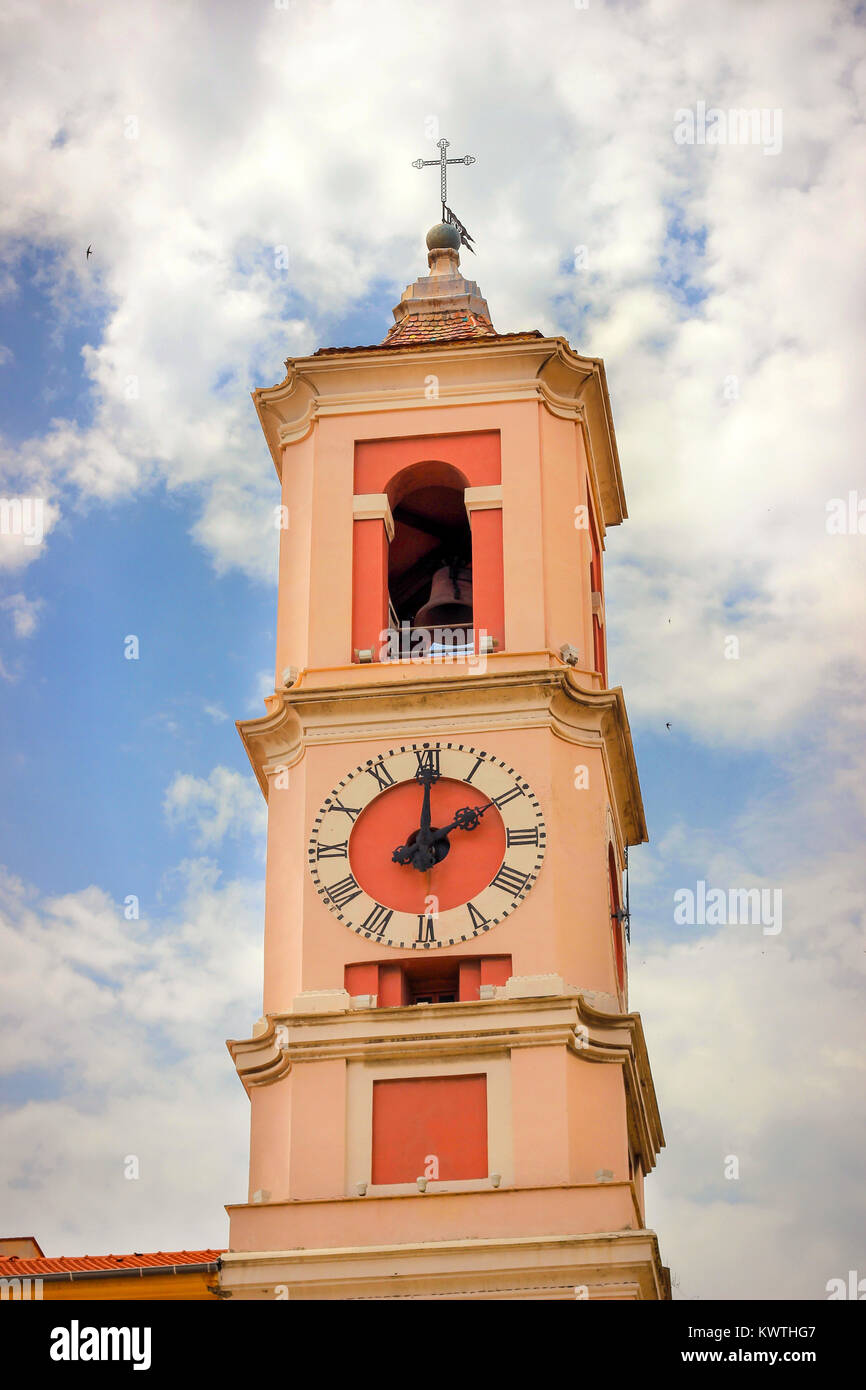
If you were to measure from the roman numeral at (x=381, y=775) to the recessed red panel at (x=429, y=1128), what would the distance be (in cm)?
361

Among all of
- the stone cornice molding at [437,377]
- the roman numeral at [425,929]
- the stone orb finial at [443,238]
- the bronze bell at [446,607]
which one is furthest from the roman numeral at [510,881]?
the stone orb finial at [443,238]

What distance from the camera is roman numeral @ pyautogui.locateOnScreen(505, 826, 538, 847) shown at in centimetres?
3069

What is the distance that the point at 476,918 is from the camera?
3020cm

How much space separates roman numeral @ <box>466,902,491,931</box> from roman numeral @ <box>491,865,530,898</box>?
1.16ft

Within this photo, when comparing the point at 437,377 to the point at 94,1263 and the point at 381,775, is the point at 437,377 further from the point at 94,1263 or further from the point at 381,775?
the point at 94,1263

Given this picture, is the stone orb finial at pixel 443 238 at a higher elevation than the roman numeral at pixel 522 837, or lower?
higher

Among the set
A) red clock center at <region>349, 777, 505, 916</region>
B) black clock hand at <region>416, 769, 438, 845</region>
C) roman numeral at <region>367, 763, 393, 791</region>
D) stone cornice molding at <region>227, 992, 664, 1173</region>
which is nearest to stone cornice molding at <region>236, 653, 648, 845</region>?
roman numeral at <region>367, 763, 393, 791</region>

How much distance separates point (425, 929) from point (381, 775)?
2.07 meters

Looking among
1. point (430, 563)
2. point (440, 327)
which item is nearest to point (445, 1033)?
point (430, 563)

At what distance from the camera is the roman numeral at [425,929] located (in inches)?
1187

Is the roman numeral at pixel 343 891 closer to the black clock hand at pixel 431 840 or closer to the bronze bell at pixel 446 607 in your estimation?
the black clock hand at pixel 431 840

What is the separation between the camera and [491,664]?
32062 mm

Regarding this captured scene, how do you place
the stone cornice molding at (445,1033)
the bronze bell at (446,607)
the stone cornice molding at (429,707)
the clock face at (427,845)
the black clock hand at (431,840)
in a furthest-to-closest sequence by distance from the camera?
1. the bronze bell at (446,607)
2. the stone cornice molding at (429,707)
3. the black clock hand at (431,840)
4. the clock face at (427,845)
5. the stone cornice molding at (445,1033)

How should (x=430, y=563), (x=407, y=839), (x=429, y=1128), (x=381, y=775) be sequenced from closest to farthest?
(x=429, y=1128) < (x=407, y=839) < (x=381, y=775) < (x=430, y=563)
